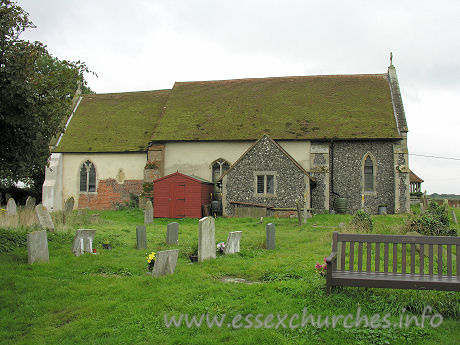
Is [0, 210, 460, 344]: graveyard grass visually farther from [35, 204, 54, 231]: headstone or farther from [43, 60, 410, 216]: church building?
[43, 60, 410, 216]: church building

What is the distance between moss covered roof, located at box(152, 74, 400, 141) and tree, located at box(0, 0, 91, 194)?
14694mm

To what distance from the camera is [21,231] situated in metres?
12.4

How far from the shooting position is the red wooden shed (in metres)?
23.3

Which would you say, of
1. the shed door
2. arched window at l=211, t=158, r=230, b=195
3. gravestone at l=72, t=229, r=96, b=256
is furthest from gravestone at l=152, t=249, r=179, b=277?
arched window at l=211, t=158, r=230, b=195

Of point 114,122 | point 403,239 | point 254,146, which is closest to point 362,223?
point 403,239

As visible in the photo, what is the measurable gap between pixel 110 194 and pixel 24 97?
60.2ft

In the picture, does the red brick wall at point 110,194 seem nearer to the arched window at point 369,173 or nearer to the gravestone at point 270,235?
the arched window at point 369,173

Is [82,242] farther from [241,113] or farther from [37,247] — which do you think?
[241,113]

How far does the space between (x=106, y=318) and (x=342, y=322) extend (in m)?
3.80

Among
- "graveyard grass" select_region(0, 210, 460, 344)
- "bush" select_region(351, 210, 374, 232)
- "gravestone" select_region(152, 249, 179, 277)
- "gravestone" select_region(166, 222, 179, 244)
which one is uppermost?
"bush" select_region(351, 210, 374, 232)

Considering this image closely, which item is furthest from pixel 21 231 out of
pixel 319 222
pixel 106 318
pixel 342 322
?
pixel 319 222

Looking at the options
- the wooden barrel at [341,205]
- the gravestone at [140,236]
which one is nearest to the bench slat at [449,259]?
the gravestone at [140,236]

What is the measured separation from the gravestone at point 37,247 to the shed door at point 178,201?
1323 centimetres

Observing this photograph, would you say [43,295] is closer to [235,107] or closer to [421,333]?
[421,333]
